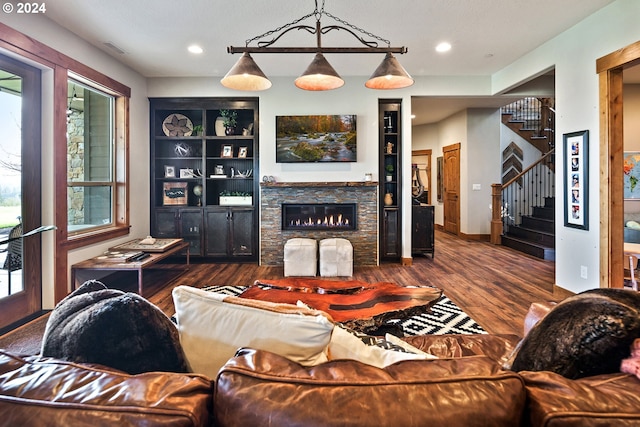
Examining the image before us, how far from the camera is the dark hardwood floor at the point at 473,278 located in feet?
10.5

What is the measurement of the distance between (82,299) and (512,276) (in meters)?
4.79

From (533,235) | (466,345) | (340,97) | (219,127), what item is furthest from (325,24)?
(533,235)

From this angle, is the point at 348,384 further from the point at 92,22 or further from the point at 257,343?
the point at 92,22

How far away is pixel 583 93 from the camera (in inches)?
132


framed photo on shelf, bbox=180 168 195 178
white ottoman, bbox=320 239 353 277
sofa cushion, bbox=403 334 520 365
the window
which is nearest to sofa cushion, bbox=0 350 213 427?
sofa cushion, bbox=403 334 520 365

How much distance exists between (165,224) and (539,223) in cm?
685

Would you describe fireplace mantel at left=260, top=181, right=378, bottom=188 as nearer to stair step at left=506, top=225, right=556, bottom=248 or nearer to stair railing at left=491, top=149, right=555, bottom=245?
stair step at left=506, top=225, right=556, bottom=248

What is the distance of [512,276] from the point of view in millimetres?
4383

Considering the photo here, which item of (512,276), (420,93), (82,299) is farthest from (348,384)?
(420,93)

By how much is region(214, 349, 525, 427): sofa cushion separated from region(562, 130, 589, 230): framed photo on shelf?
3561 millimetres

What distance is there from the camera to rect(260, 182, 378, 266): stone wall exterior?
16.6 ft

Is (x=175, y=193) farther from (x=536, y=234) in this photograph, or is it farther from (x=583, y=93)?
(x=536, y=234)

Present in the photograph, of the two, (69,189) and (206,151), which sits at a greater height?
(206,151)

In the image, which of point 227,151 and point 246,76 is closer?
point 246,76
